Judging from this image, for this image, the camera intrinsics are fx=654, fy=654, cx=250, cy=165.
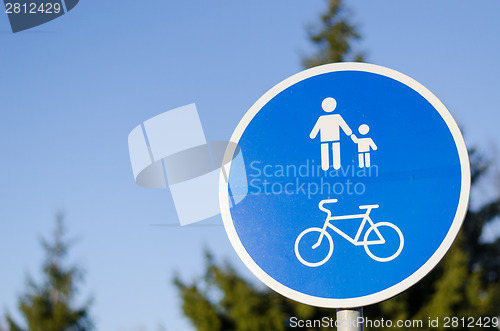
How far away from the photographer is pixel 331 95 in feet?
7.12

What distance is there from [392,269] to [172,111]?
1.37m

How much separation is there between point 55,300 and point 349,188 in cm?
2286

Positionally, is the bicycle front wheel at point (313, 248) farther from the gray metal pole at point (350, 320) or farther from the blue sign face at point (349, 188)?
the gray metal pole at point (350, 320)

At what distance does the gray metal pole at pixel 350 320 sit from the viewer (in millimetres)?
1886

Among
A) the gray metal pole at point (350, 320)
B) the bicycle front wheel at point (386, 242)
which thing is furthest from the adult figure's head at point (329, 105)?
the gray metal pole at point (350, 320)

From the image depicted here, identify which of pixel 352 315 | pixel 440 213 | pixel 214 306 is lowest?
pixel 214 306

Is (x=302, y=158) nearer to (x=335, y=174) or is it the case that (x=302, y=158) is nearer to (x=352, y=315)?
(x=335, y=174)

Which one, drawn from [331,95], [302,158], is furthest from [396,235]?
[331,95]

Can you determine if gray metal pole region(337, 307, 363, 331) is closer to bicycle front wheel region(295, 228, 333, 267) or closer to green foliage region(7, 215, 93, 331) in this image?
bicycle front wheel region(295, 228, 333, 267)

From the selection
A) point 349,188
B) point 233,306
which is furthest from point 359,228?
point 233,306

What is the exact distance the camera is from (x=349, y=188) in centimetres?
201

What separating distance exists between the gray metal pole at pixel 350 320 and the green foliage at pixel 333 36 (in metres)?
18.1

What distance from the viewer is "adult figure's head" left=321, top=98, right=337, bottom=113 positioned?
2.12m

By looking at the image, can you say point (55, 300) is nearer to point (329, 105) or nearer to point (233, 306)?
point (233, 306)
